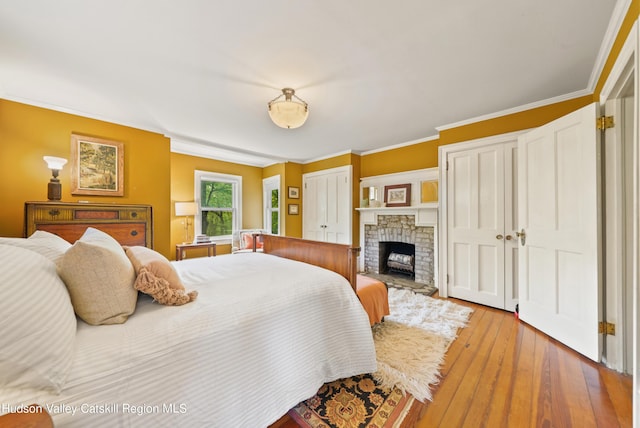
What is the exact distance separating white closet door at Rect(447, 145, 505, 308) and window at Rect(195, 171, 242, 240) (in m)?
4.32

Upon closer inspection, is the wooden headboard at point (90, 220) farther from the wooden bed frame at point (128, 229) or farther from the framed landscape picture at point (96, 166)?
the framed landscape picture at point (96, 166)

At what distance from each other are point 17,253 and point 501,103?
385 cm

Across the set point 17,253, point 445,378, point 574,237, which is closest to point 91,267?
point 17,253

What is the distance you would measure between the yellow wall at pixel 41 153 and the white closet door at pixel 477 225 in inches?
171

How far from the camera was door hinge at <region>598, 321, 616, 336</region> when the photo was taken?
1.77 meters

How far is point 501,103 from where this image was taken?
2.61m

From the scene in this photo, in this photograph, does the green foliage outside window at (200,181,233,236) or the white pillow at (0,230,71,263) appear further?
the green foliage outside window at (200,181,233,236)

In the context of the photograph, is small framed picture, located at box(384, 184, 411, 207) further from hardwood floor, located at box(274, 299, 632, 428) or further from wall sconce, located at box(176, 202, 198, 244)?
wall sconce, located at box(176, 202, 198, 244)

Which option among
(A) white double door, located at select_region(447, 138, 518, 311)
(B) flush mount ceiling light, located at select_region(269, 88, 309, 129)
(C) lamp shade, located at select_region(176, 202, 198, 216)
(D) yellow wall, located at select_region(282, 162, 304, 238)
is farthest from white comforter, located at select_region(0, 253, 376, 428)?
(D) yellow wall, located at select_region(282, 162, 304, 238)

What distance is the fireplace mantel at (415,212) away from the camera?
3.54 metres

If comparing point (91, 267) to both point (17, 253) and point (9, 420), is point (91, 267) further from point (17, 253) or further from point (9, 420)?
point (9, 420)

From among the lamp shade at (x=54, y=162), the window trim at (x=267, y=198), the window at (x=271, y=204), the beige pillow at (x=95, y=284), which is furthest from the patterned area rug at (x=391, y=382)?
the window trim at (x=267, y=198)

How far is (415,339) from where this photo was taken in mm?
2135

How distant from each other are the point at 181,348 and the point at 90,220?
8.46ft
